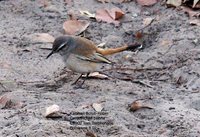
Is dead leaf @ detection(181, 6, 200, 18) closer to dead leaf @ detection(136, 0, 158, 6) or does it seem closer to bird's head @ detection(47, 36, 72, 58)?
dead leaf @ detection(136, 0, 158, 6)

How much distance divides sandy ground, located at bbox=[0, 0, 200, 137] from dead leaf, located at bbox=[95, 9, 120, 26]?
11 centimetres

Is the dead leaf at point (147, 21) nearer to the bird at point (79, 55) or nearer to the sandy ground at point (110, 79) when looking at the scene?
the sandy ground at point (110, 79)

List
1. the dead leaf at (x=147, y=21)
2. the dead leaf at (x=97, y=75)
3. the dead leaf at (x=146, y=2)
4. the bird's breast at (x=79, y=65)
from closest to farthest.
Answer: the bird's breast at (x=79, y=65)
the dead leaf at (x=97, y=75)
the dead leaf at (x=147, y=21)
the dead leaf at (x=146, y=2)

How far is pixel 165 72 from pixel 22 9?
2.49 meters

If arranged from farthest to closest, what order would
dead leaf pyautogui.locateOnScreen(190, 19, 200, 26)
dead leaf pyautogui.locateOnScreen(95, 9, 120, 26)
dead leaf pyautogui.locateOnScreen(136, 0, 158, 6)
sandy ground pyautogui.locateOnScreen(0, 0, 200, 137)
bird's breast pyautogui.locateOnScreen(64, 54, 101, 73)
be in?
dead leaf pyautogui.locateOnScreen(136, 0, 158, 6)
dead leaf pyautogui.locateOnScreen(95, 9, 120, 26)
dead leaf pyautogui.locateOnScreen(190, 19, 200, 26)
bird's breast pyautogui.locateOnScreen(64, 54, 101, 73)
sandy ground pyautogui.locateOnScreen(0, 0, 200, 137)

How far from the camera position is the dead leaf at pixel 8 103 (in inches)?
235

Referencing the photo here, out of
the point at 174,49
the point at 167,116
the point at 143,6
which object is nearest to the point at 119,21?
the point at 143,6

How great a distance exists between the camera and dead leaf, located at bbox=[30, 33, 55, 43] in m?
7.87

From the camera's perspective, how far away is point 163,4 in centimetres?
892

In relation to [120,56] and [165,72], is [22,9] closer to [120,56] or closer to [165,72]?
[120,56]

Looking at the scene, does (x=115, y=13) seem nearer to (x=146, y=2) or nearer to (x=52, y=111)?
(x=146, y=2)

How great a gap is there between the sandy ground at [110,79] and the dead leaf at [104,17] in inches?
4.4

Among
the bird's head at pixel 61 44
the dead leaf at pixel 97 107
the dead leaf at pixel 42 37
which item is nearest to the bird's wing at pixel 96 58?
the bird's head at pixel 61 44

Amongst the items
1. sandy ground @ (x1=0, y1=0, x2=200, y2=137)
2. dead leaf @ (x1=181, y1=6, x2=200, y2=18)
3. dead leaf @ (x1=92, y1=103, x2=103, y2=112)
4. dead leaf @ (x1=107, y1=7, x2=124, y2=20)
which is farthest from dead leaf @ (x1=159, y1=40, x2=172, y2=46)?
dead leaf @ (x1=92, y1=103, x2=103, y2=112)
